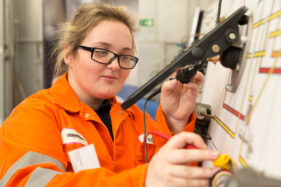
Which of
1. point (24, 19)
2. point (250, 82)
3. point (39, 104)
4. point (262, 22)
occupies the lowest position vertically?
point (39, 104)

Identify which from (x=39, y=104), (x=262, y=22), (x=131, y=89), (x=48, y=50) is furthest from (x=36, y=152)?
(x=48, y=50)

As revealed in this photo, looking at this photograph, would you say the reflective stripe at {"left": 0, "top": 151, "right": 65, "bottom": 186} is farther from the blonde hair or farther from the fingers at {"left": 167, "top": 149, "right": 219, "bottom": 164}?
the blonde hair

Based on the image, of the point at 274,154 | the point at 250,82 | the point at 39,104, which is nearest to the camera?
the point at 274,154

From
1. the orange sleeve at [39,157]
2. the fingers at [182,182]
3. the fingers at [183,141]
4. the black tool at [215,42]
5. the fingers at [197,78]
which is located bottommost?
the orange sleeve at [39,157]

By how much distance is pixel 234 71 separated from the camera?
0.62m

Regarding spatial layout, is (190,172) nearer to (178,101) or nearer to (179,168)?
(179,168)

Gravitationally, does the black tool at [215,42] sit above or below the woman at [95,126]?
above

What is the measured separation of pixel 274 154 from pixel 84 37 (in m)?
0.83

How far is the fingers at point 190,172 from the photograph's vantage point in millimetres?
443

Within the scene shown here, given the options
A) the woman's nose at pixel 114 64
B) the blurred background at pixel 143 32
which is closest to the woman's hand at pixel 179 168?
the woman's nose at pixel 114 64

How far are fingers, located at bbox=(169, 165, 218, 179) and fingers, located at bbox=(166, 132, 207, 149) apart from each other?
0.14 ft

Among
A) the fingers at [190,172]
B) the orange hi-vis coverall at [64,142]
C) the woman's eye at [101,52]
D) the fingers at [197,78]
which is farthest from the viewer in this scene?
the woman's eye at [101,52]

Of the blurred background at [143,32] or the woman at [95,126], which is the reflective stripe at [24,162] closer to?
the woman at [95,126]

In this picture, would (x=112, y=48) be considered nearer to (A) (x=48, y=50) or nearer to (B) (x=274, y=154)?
(B) (x=274, y=154)
